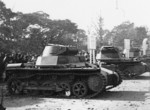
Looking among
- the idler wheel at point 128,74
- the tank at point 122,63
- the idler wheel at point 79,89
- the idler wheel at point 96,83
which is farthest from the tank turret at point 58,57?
the idler wheel at point 128,74

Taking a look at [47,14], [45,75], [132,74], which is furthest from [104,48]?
[47,14]

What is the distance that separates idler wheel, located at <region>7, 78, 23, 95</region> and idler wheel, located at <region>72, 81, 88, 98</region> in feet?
8.55

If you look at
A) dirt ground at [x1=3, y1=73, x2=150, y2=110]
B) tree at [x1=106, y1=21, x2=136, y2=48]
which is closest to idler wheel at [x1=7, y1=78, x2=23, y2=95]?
dirt ground at [x1=3, y1=73, x2=150, y2=110]

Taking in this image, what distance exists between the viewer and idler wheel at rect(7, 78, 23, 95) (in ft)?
43.0

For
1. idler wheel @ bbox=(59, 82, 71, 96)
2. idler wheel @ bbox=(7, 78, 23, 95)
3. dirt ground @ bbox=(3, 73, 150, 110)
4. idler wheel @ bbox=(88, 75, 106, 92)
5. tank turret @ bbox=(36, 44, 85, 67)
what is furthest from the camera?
idler wheel @ bbox=(7, 78, 23, 95)

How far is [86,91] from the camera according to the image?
39.1 feet

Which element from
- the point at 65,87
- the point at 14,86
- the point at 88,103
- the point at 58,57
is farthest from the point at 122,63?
the point at 88,103

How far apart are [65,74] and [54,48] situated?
160 cm

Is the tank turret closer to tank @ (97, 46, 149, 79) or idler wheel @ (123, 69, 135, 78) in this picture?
tank @ (97, 46, 149, 79)

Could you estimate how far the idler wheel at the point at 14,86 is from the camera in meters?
13.1

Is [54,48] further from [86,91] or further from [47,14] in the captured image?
[47,14]

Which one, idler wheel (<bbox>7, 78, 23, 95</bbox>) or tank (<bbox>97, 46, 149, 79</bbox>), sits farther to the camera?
tank (<bbox>97, 46, 149, 79</bbox>)

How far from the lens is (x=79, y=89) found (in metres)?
12.0

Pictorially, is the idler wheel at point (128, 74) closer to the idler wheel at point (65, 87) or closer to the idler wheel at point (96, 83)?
the idler wheel at point (65, 87)
